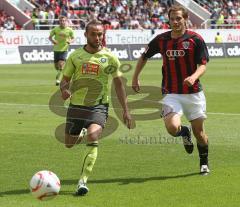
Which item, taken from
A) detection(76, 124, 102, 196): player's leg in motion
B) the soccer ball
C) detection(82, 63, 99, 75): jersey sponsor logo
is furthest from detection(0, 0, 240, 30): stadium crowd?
the soccer ball

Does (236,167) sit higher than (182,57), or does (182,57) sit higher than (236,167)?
(182,57)

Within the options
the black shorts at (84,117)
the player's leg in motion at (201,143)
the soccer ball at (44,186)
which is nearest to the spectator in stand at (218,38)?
the player's leg in motion at (201,143)

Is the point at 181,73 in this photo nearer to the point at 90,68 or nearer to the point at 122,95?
the point at 122,95

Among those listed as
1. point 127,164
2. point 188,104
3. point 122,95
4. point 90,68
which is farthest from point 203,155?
point 90,68

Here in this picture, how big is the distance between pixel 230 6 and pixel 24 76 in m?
33.7

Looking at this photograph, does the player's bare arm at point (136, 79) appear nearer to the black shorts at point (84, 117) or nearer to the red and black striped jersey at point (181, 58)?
the red and black striped jersey at point (181, 58)

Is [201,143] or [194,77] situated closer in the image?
[194,77]

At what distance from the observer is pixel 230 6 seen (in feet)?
195

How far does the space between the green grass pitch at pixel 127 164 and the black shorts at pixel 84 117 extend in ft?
2.46

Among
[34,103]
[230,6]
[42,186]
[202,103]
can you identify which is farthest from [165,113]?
[230,6]

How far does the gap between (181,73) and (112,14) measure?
1621 inches

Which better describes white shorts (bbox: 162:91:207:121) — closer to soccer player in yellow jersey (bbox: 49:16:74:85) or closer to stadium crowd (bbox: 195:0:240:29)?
soccer player in yellow jersey (bbox: 49:16:74:85)

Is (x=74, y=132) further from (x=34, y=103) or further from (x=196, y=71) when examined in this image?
(x=34, y=103)

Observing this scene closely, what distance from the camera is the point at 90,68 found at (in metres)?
9.11
